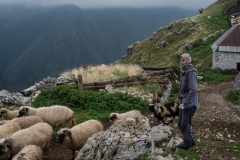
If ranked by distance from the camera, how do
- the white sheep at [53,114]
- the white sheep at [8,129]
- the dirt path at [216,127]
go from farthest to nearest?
the white sheep at [53,114] < the white sheep at [8,129] < the dirt path at [216,127]

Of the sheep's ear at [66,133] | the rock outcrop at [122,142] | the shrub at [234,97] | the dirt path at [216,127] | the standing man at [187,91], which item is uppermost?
the standing man at [187,91]

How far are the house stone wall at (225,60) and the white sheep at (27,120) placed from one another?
2479cm

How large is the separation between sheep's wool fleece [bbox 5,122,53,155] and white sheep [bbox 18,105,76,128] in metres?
1.75

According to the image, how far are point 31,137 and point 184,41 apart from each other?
1879 inches

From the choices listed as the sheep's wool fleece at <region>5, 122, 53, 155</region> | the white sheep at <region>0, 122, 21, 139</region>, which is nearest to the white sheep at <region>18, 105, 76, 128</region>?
the white sheep at <region>0, 122, 21, 139</region>

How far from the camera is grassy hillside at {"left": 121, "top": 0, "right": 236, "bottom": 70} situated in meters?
43.4

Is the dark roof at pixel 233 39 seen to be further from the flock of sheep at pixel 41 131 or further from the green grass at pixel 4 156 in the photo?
the green grass at pixel 4 156

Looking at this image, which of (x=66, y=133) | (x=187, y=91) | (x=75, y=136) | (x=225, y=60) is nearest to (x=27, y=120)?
(x=66, y=133)

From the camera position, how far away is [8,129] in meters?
10.2

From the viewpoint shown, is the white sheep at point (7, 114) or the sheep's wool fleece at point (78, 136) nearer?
the sheep's wool fleece at point (78, 136)

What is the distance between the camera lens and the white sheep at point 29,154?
7731 mm

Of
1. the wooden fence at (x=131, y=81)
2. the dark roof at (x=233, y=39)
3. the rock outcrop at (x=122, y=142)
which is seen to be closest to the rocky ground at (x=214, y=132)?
the rock outcrop at (x=122, y=142)

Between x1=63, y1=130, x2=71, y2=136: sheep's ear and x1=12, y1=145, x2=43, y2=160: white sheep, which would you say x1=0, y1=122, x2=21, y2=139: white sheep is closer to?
x1=12, y1=145, x2=43, y2=160: white sheep

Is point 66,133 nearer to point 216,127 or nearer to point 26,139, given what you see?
point 26,139
